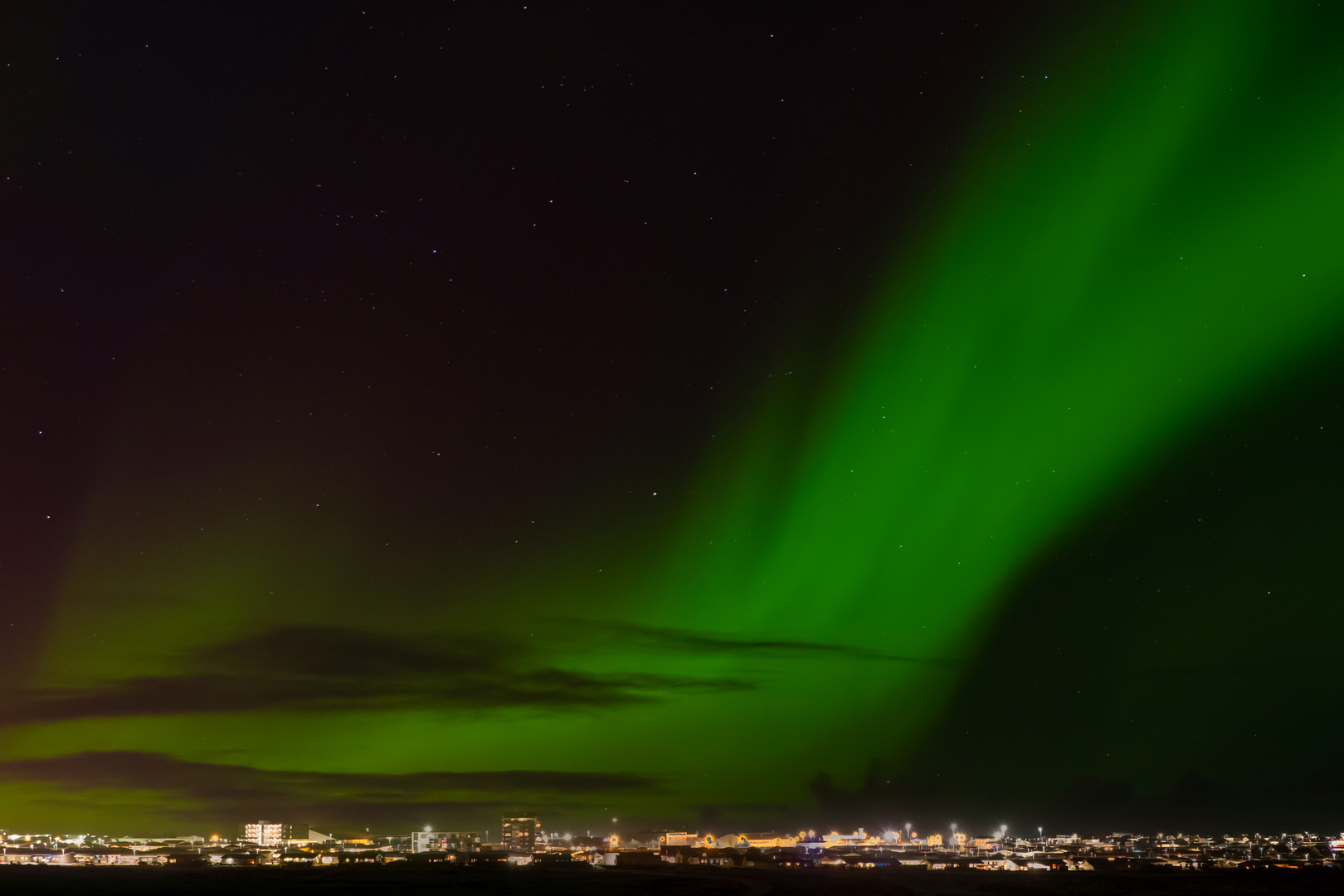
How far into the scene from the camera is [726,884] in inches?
4060

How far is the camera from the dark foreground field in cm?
8981

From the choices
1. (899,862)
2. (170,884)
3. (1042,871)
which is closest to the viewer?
(170,884)

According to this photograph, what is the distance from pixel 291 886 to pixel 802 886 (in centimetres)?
5028

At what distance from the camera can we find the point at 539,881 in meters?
112

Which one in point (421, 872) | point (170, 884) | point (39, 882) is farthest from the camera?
point (421, 872)

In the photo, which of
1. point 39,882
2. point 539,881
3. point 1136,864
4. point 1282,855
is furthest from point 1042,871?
point 39,882

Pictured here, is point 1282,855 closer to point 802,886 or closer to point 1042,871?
point 1042,871

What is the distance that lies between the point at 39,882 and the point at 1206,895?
120348mm

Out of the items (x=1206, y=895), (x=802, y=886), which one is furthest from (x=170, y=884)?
(x=1206, y=895)

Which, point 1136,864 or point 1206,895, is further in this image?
point 1136,864

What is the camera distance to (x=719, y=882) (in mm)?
105375

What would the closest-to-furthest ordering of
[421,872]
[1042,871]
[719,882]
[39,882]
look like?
[719,882] → [39,882] → [1042,871] → [421,872]

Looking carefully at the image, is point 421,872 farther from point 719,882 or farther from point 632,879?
point 719,882

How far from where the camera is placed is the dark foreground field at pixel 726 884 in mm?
89812
